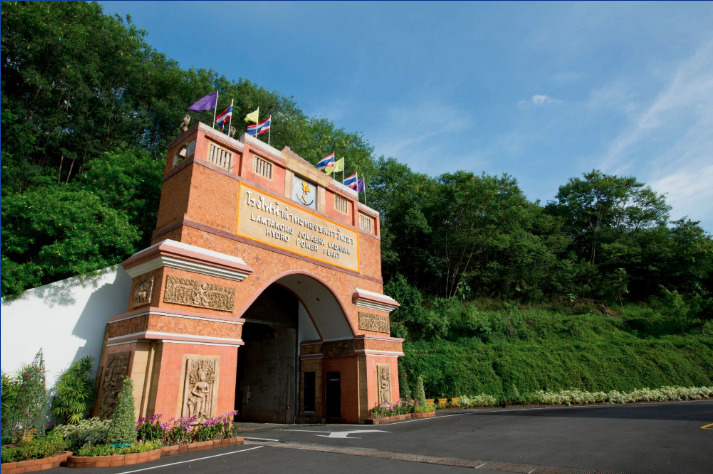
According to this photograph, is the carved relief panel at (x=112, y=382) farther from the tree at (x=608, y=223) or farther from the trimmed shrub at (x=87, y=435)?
the tree at (x=608, y=223)

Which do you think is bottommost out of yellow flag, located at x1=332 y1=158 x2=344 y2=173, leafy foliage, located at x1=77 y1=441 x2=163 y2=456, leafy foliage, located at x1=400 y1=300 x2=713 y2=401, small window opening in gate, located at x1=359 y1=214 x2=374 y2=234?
leafy foliage, located at x1=77 y1=441 x2=163 y2=456

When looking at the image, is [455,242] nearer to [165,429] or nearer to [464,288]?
[464,288]

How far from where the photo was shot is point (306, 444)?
834 centimetres

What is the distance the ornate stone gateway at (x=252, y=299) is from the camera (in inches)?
336

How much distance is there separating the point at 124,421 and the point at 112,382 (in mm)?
1718

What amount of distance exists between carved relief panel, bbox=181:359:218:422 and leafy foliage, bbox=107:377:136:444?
49.4 inches

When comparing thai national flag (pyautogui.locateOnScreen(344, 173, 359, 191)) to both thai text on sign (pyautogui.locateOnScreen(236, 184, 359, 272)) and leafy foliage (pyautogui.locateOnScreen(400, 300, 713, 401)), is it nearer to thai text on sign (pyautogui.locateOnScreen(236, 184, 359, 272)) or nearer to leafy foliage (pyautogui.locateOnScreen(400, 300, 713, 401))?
thai text on sign (pyautogui.locateOnScreen(236, 184, 359, 272))

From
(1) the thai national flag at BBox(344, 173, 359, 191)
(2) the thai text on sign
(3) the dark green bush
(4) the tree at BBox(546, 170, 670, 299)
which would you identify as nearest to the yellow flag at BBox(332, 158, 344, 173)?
(1) the thai national flag at BBox(344, 173, 359, 191)

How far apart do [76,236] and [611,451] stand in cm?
1318

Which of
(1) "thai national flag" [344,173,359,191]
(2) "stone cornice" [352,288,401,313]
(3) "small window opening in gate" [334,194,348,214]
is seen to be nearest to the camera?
(2) "stone cornice" [352,288,401,313]

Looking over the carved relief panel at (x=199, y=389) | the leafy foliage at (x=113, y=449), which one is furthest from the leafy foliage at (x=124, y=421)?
the carved relief panel at (x=199, y=389)

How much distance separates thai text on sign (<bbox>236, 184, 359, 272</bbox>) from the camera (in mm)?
11320

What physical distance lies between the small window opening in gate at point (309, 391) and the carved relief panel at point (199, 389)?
6007mm

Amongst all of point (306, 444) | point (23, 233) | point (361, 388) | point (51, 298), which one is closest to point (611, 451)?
point (306, 444)
